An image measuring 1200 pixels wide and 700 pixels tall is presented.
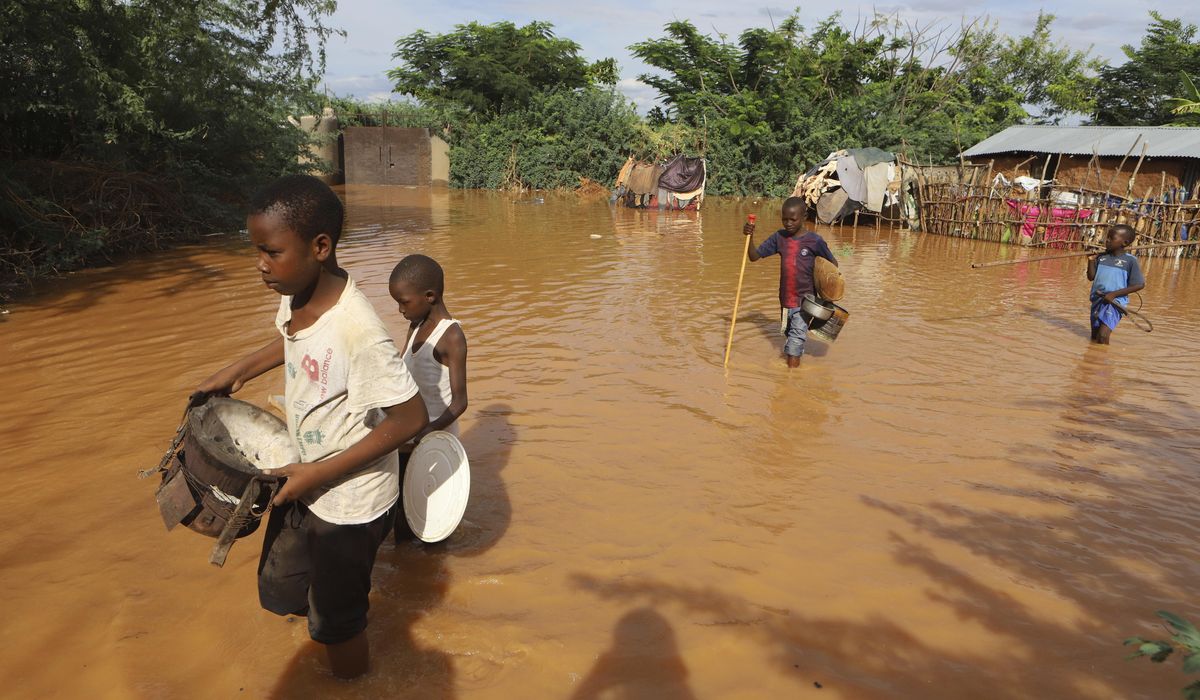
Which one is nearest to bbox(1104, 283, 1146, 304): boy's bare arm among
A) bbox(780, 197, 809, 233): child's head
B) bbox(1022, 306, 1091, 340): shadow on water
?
bbox(1022, 306, 1091, 340): shadow on water

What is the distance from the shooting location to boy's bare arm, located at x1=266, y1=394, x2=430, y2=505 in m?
2.09

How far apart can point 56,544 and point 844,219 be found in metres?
18.6

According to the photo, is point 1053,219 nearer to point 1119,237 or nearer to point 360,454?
point 1119,237

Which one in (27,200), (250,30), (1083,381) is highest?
(250,30)

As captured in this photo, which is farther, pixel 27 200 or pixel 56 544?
pixel 27 200

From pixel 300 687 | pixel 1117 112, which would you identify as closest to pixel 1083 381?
pixel 300 687

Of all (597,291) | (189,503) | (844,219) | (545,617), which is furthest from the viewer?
(844,219)

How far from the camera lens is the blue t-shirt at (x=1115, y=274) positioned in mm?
7160

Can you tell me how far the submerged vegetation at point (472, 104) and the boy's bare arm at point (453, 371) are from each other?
25.4 ft

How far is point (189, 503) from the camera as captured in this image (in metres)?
2.27

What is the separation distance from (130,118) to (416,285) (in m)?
9.84

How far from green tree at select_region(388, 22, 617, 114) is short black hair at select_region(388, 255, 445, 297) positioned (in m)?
27.2

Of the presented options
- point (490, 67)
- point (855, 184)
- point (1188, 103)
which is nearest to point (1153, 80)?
point (1188, 103)

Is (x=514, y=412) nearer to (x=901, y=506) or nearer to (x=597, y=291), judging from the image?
(x=901, y=506)
